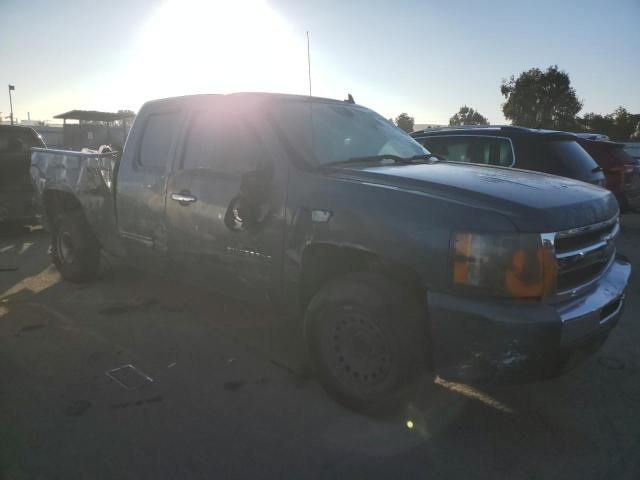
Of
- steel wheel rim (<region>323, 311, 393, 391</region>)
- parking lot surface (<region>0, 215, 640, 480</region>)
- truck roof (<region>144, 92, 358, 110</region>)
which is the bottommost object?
parking lot surface (<region>0, 215, 640, 480</region>)

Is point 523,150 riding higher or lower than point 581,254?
higher

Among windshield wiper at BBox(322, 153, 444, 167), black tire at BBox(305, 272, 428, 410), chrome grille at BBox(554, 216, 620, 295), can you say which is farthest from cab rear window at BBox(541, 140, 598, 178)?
black tire at BBox(305, 272, 428, 410)

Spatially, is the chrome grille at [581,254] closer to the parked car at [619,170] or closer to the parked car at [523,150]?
the parked car at [523,150]

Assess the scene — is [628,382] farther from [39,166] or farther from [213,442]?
[39,166]

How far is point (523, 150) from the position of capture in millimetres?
6047

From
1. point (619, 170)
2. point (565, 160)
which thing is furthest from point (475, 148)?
point (619, 170)

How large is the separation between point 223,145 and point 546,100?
4949cm

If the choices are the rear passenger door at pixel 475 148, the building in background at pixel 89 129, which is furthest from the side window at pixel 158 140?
the building in background at pixel 89 129

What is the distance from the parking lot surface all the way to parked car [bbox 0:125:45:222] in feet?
13.9

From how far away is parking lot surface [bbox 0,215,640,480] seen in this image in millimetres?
2434

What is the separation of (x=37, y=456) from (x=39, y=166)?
4.02m

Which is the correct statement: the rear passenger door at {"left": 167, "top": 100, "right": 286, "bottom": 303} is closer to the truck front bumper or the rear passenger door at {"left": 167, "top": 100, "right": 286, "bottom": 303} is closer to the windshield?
the windshield

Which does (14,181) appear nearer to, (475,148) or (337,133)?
(337,133)

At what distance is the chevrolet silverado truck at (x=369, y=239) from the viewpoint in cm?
234
